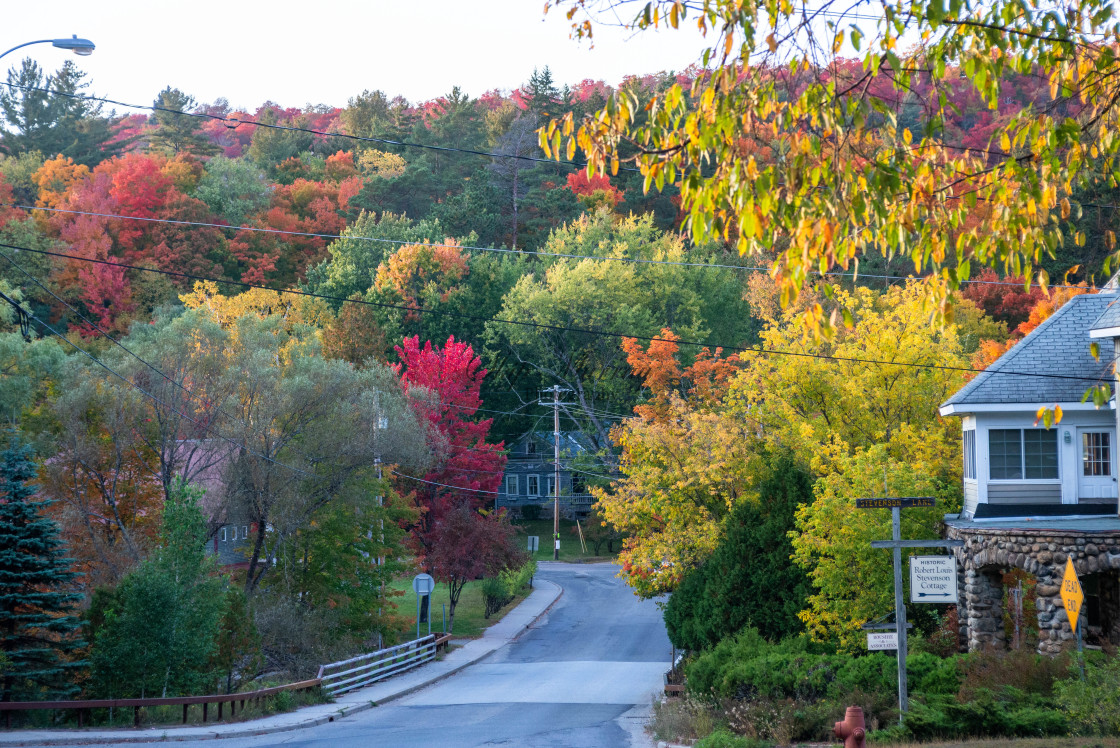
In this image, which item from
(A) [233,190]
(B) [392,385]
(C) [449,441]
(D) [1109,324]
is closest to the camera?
(D) [1109,324]

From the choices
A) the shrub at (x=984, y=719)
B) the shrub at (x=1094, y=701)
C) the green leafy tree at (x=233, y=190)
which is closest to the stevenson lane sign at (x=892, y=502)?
the shrub at (x=984, y=719)

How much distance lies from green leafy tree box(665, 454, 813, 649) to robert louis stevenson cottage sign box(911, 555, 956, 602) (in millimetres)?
4832

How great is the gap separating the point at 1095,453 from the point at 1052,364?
2313mm

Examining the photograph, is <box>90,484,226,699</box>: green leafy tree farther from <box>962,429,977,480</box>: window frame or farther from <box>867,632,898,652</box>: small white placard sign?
<box>962,429,977,480</box>: window frame

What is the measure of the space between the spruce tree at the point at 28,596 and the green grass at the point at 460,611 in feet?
58.2

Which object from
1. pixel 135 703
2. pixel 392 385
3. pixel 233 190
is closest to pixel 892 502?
pixel 135 703

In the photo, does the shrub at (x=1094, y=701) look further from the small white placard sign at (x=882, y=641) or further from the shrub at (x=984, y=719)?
the small white placard sign at (x=882, y=641)

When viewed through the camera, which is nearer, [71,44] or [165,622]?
[71,44]

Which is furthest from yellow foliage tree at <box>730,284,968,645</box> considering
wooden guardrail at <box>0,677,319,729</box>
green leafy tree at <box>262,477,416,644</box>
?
wooden guardrail at <box>0,677,319,729</box>

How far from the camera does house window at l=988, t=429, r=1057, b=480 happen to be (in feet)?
73.0

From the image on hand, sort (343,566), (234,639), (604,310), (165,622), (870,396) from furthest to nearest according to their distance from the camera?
(604,310) < (343,566) < (870,396) < (234,639) < (165,622)

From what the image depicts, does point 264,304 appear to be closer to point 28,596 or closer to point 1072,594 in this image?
point 28,596

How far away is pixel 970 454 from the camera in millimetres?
23672

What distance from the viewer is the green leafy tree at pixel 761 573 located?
74.4 feet
